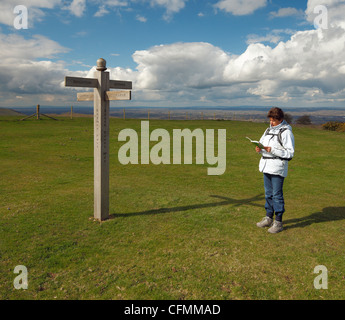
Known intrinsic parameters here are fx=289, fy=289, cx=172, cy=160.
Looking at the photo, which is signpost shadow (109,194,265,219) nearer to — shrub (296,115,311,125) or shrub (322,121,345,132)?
shrub (322,121,345,132)

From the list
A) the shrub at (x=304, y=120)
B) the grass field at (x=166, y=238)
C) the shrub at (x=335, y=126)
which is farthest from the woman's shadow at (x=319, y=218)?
the shrub at (x=304, y=120)

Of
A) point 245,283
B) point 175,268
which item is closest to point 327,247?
point 245,283

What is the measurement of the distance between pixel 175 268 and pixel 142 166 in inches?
347

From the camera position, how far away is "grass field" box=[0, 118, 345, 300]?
14.1 feet

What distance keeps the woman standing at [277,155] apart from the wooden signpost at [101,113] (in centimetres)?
303

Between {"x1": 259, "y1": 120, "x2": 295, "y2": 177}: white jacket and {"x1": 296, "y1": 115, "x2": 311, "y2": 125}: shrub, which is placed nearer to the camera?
{"x1": 259, "y1": 120, "x2": 295, "y2": 177}: white jacket

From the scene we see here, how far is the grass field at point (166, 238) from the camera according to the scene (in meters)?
4.29

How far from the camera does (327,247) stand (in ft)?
18.3

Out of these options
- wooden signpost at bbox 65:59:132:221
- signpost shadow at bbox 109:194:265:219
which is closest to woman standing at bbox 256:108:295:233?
signpost shadow at bbox 109:194:265:219

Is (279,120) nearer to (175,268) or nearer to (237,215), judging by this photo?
(237,215)

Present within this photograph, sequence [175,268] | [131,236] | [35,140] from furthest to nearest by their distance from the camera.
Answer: [35,140] < [131,236] < [175,268]

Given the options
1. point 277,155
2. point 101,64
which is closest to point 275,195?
point 277,155

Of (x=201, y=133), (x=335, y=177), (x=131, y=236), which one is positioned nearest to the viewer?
(x=131, y=236)

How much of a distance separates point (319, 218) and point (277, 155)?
8.45ft
